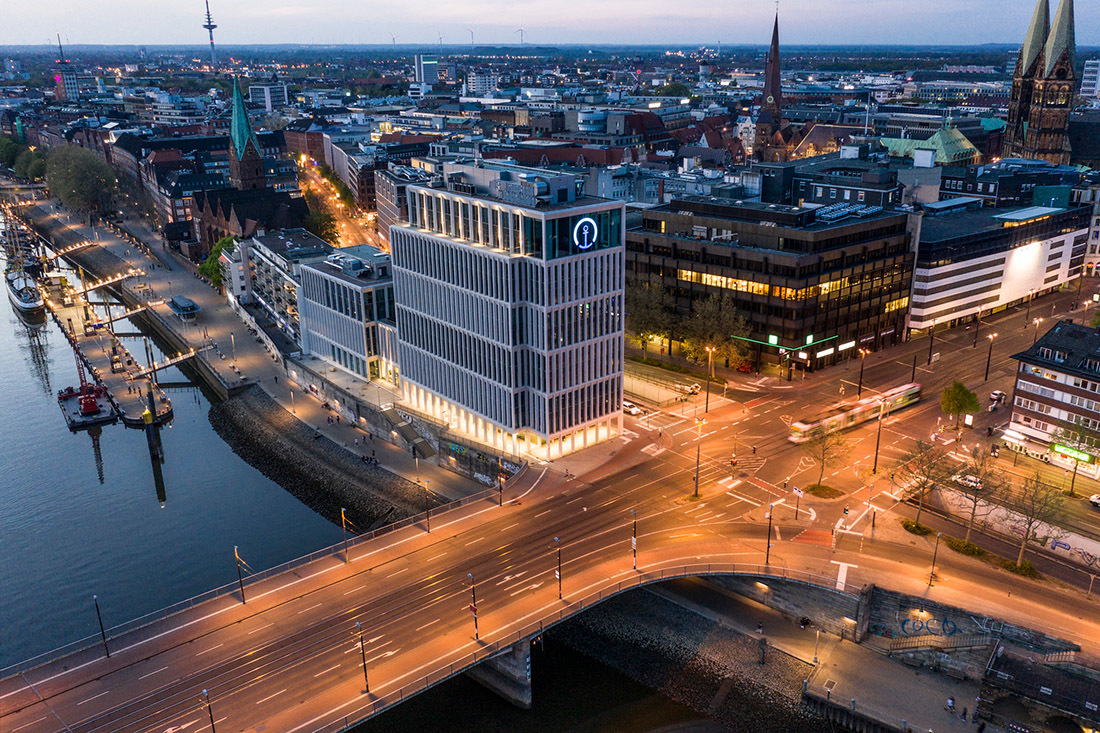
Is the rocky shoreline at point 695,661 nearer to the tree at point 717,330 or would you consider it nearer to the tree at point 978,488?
the tree at point 978,488

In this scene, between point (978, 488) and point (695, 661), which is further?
point (978, 488)

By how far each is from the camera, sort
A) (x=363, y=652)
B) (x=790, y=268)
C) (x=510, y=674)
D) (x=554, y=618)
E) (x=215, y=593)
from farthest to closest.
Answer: (x=790, y=268), (x=215, y=593), (x=510, y=674), (x=554, y=618), (x=363, y=652)

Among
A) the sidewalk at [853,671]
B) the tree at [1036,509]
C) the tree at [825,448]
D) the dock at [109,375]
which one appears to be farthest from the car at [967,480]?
the dock at [109,375]

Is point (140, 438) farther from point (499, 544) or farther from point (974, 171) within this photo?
point (974, 171)

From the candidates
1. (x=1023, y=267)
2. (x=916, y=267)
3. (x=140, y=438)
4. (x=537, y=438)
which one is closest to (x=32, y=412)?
(x=140, y=438)

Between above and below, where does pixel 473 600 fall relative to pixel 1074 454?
below

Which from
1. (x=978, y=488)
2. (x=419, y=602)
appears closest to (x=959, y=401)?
(x=978, y=488)

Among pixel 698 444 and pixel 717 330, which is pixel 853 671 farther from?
pixel 717 330
